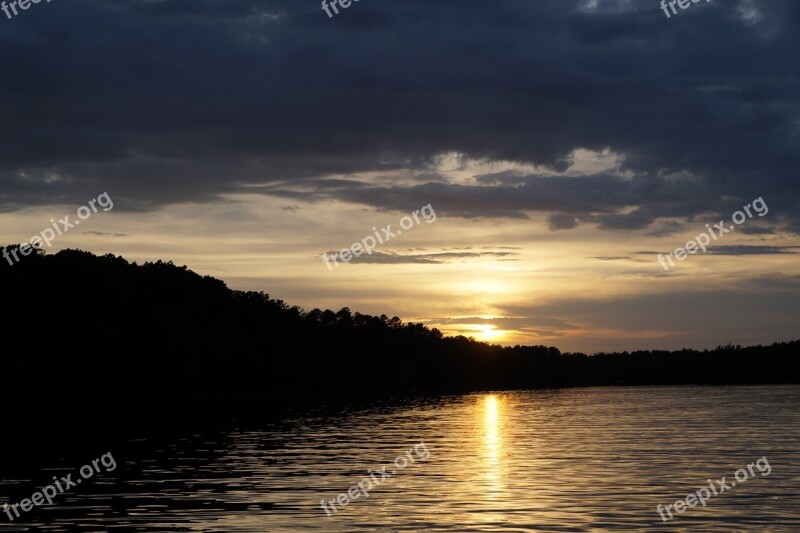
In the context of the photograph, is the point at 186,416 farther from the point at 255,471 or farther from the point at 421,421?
the point at 255,471

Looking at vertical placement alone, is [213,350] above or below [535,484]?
above

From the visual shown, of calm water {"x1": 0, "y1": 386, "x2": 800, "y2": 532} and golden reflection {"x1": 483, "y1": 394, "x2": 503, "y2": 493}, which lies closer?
calm water {"x1": 0, "y1": 386, "x2": 800, "y2": 532}

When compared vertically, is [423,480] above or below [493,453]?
above

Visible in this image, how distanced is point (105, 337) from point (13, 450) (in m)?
82.5

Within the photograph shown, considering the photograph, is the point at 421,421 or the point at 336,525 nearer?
the point at 336,525

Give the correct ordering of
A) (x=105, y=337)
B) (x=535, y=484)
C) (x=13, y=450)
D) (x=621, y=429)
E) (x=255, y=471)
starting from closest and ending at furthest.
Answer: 1. (x=535, y=484)
2. (x=255, y=471)
3. (x=13, y=450)
4. (x=621, y=429)
5. (x=105, y=337)

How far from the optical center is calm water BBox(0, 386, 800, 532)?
33.2m

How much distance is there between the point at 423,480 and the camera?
149ft

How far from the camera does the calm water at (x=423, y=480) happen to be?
3322 cm

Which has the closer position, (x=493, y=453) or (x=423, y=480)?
(x=423, y=480)

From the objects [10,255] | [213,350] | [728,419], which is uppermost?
[10,255]

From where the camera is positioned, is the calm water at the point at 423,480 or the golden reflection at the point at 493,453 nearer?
the calm water at the point at 423,480

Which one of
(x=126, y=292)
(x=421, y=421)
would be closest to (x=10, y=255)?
(x=126, y=292)

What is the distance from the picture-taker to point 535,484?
43344 millimetres
